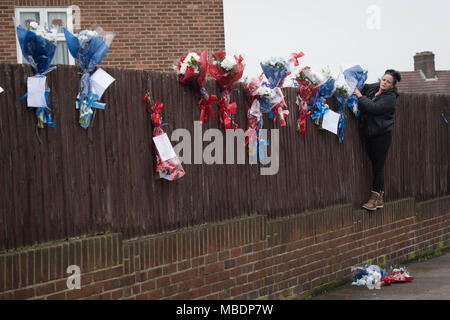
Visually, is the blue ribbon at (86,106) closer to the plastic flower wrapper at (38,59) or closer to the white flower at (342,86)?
the plastic flower wrapper at (38,59)

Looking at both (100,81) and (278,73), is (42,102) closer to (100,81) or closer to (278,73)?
(100,81)

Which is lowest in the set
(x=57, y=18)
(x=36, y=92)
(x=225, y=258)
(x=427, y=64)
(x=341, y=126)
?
(x=225, y=258)

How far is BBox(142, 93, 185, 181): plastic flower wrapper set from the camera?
5641mm

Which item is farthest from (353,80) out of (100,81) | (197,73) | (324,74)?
(100,81)

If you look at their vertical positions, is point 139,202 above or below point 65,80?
below

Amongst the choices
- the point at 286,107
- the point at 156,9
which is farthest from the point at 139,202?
the point at 156,9

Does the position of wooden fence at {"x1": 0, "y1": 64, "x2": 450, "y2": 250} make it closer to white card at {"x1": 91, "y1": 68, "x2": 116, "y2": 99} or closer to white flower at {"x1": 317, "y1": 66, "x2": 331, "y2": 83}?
white card at {"x1": 91, "y1": 68, "x2": 116, "y2": 99}

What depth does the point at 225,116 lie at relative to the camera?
6.35m

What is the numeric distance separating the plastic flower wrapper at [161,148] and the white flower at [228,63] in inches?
30.1

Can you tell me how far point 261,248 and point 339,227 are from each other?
1643mm

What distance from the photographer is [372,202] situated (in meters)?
8.65

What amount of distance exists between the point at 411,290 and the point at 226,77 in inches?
134

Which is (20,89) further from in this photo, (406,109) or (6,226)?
(406,109)

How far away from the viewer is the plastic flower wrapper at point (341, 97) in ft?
25.9
